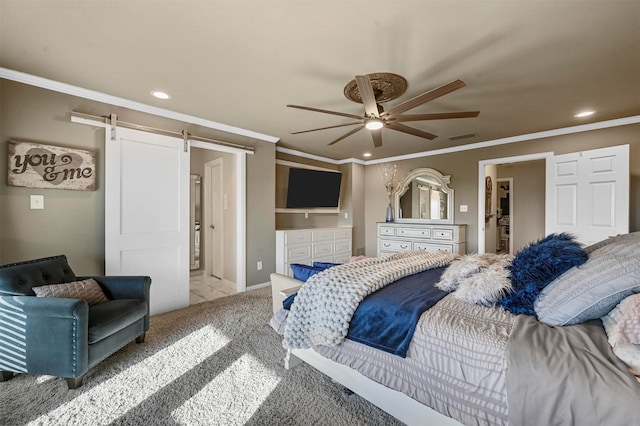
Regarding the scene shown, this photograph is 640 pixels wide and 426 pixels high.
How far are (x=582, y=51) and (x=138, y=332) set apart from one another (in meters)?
3.98

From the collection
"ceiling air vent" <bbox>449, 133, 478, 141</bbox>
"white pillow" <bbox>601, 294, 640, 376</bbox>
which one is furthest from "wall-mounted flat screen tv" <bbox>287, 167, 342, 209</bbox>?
"white pillow" <bbox>601, 294, 640, 376</bbox>

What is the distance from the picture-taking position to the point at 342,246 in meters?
5.21

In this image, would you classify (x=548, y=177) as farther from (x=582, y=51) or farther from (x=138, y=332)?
(x=138, y=332)

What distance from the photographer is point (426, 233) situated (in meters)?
4.63

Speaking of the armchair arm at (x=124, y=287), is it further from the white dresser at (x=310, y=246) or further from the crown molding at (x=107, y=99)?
the white dresser at (x=310, y=246)

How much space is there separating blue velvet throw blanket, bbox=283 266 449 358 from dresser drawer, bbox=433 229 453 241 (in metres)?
3.06

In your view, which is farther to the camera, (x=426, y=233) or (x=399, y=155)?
(x=399, y=155)

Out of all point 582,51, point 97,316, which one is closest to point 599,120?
point 582,51

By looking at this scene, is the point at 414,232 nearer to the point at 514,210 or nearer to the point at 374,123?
the point at 514,210

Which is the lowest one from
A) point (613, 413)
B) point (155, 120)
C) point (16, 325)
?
point (16, 325)

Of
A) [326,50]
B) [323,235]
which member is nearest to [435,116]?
[326,50]

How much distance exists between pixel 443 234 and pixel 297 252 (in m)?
2.42

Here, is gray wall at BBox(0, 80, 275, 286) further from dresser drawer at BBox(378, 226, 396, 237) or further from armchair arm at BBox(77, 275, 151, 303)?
dresser drawer at BBox(378, 226, 396, 237)

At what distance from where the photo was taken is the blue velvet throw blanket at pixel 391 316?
4.28 feet
